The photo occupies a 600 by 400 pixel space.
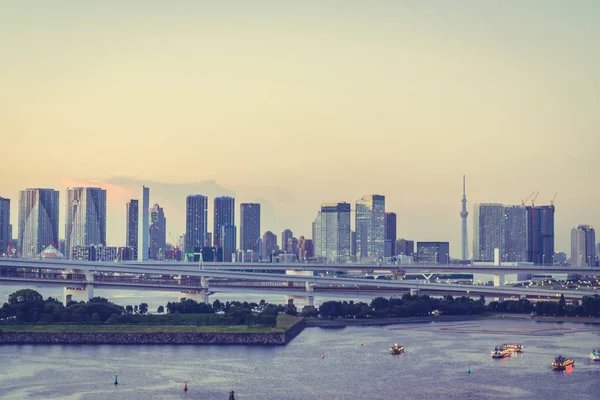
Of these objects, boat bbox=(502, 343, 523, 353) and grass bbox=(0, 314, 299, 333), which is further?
grass bbox=(0, 314, 299, 333)

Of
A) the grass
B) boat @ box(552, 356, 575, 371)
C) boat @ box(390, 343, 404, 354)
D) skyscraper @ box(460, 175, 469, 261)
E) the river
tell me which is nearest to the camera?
the river

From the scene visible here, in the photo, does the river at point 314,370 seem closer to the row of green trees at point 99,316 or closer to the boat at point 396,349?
the boat at point 396,349

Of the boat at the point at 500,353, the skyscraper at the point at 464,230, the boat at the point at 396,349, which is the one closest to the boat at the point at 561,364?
the boat at the point at 500,353

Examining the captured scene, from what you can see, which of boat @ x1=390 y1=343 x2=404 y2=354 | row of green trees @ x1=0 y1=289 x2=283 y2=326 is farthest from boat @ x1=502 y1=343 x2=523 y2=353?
row of green trees @ x1=0 y1=289 x2=283 y2=326

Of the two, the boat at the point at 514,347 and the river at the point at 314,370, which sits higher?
the boat at the point at 514,347

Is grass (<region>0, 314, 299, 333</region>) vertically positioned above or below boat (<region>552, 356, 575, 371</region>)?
above

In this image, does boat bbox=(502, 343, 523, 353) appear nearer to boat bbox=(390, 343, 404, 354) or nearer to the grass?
boat bbox=(390, 343, 404, 354)

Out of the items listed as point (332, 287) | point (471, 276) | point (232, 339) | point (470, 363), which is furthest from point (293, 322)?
point (471, 276)

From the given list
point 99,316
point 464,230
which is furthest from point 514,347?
point 464,230

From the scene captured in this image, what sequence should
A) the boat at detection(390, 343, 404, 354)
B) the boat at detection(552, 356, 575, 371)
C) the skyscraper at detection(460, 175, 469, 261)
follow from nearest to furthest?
1. the boat at detection(552, 356, 575, 371)
2. the boat at detection(390, 343, 404, 354)
3. the skyscraper at detection(460, 175, 469, 261)

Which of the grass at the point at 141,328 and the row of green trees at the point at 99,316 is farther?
the row of green trees at the point at 99,316

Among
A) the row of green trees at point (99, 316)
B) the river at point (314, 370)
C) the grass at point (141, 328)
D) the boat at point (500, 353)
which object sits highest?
the row of green trees at point (99, 316)

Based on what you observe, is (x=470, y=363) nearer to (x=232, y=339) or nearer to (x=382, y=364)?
(x=382, y=364)
